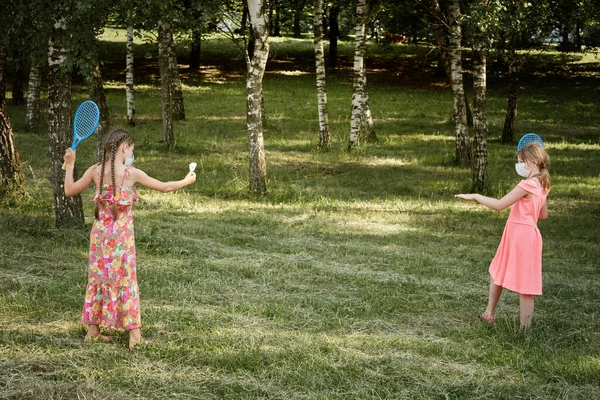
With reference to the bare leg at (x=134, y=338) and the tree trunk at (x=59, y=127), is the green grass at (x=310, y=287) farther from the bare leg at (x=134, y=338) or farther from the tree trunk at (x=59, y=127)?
the tree trunk at (x=59, y=127)

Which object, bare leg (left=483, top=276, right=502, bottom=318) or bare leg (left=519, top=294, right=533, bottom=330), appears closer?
bare leg (left=519, top=294, right=533, bottom=330)

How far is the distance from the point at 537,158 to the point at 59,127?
22.3ft

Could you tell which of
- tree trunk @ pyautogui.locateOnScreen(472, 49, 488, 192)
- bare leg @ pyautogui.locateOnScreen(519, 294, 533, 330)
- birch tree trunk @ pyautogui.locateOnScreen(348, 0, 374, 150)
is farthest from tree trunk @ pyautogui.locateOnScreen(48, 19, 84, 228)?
birch tree trunk @ pyautogui.locateOnScreen(348, 0, 374, 150)

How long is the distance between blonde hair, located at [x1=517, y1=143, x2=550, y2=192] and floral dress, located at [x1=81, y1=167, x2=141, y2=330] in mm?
3808

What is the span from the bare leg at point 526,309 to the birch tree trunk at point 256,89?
8.38m

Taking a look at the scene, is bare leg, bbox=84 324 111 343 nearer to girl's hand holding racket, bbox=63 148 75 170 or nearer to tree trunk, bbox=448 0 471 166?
girl's hand holding racket, bbox=63 148 75 170

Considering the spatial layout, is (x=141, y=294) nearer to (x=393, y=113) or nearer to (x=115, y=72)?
(x=393, y=113)

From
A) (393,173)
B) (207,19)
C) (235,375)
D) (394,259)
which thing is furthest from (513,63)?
(235,375)

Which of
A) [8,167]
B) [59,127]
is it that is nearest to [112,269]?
[59,127]

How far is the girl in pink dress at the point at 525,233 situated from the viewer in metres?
7.22

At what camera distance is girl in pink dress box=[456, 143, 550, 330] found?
7223 millimetres

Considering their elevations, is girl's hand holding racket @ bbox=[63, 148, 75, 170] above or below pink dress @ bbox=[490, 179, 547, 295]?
above

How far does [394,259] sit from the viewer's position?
10.6 metres

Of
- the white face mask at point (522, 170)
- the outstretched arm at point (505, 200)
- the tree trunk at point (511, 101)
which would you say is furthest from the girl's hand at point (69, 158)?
the tree trunk at point (511, 101)
